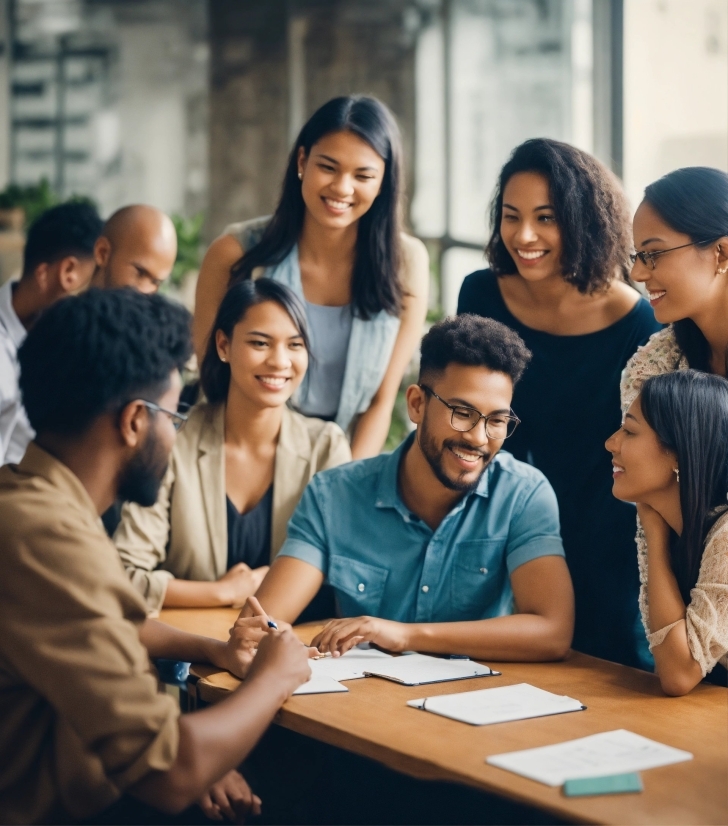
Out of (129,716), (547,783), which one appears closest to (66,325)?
(129,716)

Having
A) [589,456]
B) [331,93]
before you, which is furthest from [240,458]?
[331,93]

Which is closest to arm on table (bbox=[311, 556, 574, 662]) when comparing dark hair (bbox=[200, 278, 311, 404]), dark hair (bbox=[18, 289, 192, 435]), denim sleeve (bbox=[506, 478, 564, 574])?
denim sleeve (bbox=[506, 478, 564, 574])

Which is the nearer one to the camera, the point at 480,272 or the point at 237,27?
the point at 480,272

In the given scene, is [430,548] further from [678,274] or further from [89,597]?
[89,597]

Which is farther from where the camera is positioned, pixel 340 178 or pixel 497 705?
pixel 340 178

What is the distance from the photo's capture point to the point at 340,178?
10.4 ft

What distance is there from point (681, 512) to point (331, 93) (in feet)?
16.0

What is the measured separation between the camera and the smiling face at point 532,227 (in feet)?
9.21

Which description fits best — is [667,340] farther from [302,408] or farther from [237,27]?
[237,27]

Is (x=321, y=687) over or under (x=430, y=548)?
under

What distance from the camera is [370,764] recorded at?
2.36 meters

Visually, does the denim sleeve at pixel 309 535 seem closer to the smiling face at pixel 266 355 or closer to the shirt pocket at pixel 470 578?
the shirt pocket at pixel 470 578

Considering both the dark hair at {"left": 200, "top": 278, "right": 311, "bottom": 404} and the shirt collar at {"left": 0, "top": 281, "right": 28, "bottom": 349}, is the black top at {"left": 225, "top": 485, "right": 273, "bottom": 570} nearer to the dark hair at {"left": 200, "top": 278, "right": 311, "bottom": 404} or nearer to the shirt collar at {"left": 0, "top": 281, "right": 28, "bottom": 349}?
the dark hair at {"left": 200, "top": 278, "right": 311, "bottom": 404}

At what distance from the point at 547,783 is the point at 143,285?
257cm
